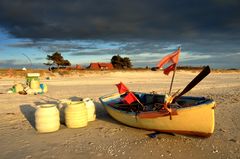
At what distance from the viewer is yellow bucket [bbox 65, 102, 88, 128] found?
328 inches

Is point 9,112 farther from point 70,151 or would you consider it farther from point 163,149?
point 163,149

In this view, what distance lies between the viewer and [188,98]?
9055 millimetres

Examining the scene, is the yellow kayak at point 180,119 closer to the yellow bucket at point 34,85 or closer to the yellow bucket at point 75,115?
the yellow bucket at point 75,115

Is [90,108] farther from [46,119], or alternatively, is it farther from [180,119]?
[180,119]

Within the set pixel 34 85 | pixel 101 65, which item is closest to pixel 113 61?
pixel 101 65

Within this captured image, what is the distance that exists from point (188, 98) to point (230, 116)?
2.54 meters

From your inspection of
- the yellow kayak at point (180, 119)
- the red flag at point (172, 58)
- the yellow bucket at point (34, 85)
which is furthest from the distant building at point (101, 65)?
the red flag at point (172, 58)

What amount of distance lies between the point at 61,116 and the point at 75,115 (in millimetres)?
1004

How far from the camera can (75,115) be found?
842 cm

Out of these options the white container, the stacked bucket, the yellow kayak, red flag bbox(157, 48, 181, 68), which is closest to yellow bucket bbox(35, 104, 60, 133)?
the stacked bucket

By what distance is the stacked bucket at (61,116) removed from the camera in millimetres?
7938

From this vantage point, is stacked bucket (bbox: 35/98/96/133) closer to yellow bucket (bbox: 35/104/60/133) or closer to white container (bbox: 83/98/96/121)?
yellow bucket (bbox: 35/104/60/133)

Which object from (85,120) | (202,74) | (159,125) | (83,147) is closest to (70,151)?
(83,147)

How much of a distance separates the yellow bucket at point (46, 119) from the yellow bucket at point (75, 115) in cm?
46
